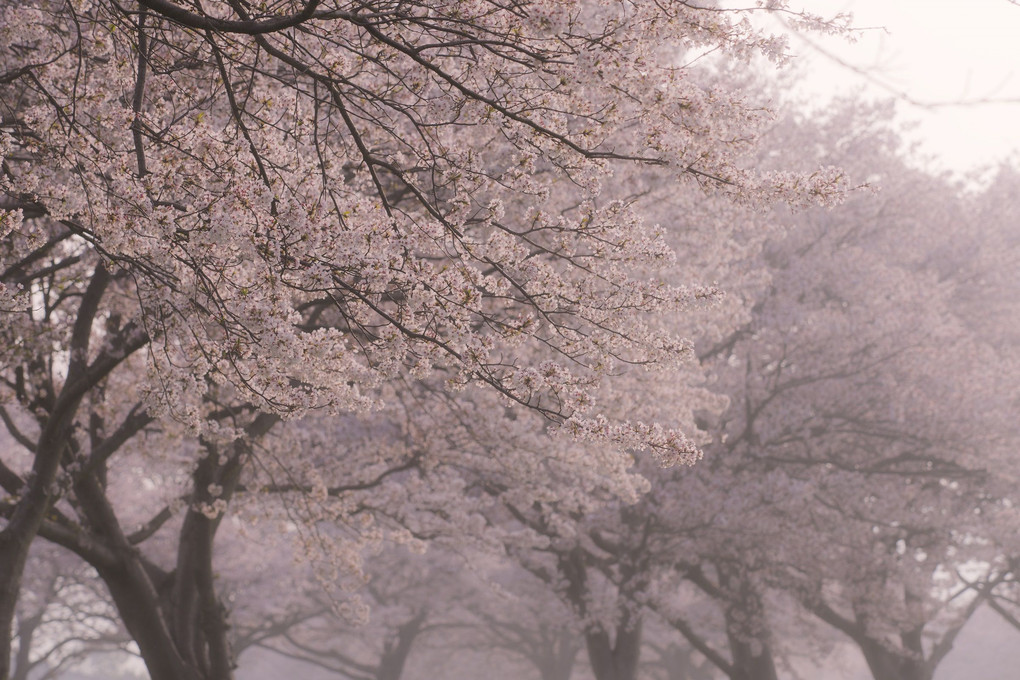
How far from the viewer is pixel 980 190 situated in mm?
26516

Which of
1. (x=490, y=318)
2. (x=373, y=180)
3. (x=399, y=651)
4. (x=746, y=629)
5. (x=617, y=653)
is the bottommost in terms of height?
(x=490, y=318)

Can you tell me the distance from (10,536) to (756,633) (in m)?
14.1

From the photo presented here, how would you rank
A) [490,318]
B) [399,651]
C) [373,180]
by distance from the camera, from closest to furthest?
[490,318], [373,180], [399,651]

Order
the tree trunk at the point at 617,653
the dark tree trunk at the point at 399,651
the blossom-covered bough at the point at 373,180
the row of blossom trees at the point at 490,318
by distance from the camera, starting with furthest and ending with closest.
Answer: the dark tree trunk at the point at 399,651
the tree trunk at the point at 617,653
the row of blossom trees at the point at 490,318
the blossom-covered bough at the point at 373,180

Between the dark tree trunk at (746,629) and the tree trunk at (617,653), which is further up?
the dark tree trunk at (746,629)

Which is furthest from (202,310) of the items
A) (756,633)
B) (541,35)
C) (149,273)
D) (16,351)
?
(756,633)

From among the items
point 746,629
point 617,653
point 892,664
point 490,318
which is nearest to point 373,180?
point 490,318

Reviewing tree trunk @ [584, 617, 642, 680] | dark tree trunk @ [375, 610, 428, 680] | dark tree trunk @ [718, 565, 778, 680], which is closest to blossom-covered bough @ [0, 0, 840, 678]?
tree trunk @ [584, 617, 642, 680]

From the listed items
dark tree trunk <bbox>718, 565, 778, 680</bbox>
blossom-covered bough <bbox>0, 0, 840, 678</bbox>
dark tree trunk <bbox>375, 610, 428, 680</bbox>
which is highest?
dark tree trunk <bbox>375, 610, 428, 680</bbox>

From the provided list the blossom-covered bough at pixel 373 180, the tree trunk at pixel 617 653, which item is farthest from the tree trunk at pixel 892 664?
the blossom-covered bough at pixel 373 180

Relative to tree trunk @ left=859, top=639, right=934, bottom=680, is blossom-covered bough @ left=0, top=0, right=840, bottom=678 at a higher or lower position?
lower

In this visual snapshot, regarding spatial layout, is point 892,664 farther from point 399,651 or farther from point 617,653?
point 399,651

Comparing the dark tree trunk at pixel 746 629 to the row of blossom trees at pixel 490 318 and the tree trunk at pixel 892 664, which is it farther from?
the tree trunk at pixel 892 664

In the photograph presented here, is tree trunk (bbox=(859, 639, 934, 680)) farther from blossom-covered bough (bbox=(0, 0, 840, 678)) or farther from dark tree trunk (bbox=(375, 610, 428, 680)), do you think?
dark tree trunk (bbox=(375, 610, 428, 680))
